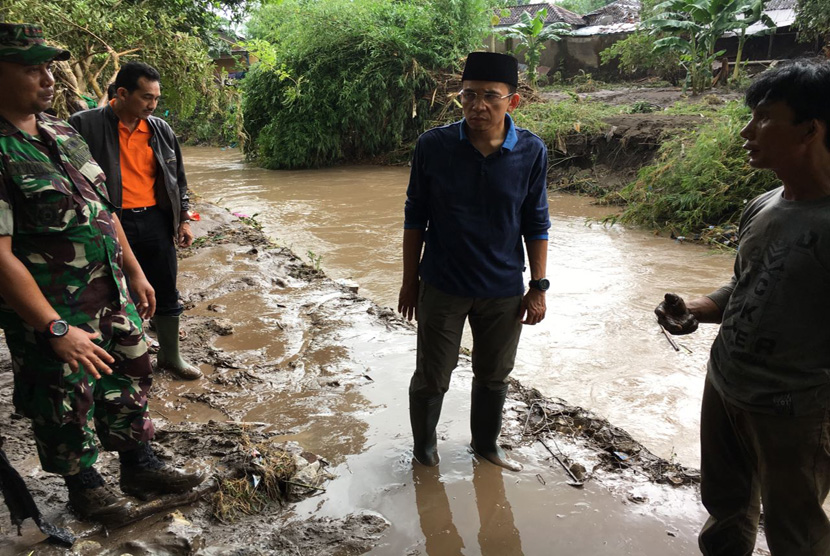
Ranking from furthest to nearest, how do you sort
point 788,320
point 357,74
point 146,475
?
point 357,74, point 146,475, point 788,320

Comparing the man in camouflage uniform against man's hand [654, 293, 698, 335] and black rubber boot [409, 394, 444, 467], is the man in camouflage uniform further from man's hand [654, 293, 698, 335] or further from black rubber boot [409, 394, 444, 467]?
man's hand [654, 293, 698, 335]

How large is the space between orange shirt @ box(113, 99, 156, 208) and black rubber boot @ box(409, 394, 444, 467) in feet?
6.28

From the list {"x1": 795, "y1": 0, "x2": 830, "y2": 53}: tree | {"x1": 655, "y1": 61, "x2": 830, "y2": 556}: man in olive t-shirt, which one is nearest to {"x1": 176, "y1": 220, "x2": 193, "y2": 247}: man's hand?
{"x1": 655, "y1": 61, "x2": 830, "y2": 556}: man in olive t-shirt

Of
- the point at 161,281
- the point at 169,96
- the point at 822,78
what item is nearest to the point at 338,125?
the point at 169,96

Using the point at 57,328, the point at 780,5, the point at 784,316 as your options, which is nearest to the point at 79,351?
the point at 57,328

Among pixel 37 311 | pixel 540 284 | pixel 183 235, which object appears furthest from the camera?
pixel 183 235

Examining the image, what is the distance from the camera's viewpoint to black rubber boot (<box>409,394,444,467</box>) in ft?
8.83

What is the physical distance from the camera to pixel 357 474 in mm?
2723

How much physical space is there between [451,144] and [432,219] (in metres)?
0.33

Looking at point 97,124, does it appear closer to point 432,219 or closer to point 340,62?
point 432,219

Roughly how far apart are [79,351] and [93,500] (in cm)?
68

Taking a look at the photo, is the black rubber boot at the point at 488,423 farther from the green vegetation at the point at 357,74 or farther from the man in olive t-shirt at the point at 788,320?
the green vegetation at the point at 357,74

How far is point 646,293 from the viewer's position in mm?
5871

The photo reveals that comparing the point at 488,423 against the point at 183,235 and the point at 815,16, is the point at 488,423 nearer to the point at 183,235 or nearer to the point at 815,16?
the point at 183,235
